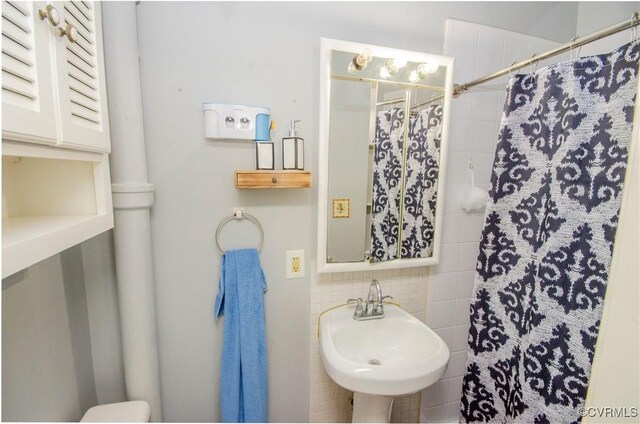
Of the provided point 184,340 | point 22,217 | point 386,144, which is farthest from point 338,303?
point 22,217

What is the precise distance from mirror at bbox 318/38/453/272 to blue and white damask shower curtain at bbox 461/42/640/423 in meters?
0.30

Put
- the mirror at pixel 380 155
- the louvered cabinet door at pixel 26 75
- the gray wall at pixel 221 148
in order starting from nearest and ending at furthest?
the louvered cabinet door at pixel 26 75 < the gray wall at pixel 221 148 < the mirror at pixel 380 155

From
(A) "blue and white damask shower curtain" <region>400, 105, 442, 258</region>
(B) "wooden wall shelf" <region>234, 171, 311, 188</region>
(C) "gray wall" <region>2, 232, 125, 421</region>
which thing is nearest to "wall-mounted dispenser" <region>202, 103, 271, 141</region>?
(B) "wooden wall shelf" <region>234, 171, 311, 188</region>

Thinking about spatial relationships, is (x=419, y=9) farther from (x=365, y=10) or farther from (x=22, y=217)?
(x=22, y=217)

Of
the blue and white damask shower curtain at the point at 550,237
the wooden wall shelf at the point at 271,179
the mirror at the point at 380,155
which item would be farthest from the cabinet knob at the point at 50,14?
the blue and white damask shower curtain at the point at 550,237

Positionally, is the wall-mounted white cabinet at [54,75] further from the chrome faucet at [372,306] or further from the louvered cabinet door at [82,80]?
the chrome faucet at [372,306]

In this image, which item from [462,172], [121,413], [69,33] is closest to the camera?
[69,33]

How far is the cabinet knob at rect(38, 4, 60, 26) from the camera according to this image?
21.6 inches

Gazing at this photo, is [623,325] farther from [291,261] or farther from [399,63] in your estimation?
[399,63]

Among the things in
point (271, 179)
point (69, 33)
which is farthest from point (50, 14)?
point (271, 179)

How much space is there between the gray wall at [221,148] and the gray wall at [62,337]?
187 mm

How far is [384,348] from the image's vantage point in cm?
124

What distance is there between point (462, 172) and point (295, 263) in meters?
0.97

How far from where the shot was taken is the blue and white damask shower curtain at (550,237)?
→ 779 mm
